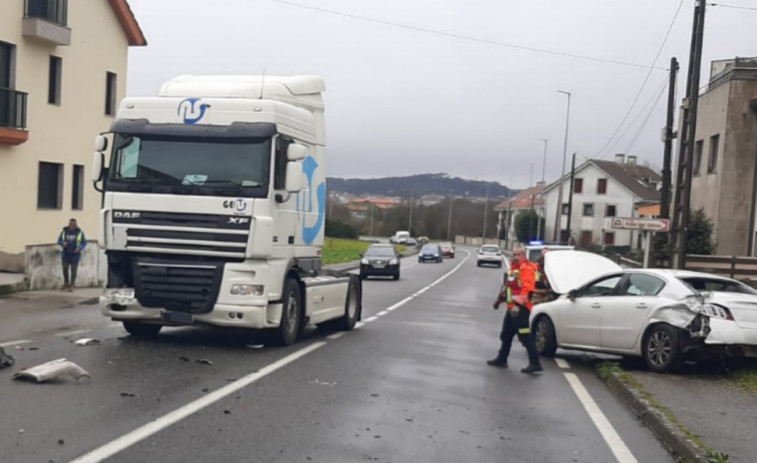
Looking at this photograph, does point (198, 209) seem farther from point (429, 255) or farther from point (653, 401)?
point (429, 255)

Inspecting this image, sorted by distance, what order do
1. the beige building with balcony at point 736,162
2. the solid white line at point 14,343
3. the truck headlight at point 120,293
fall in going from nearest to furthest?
the solid white line at point 14,343, the truck headlight at point 120,293, the beige building with balcony at point 736,162

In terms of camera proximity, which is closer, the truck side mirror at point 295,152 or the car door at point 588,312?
the truck side mirror at point 295,152

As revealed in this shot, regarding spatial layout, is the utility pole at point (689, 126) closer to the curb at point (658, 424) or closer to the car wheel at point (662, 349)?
the car wheel at point (662, 349)

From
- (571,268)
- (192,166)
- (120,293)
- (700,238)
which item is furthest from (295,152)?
(700,238)


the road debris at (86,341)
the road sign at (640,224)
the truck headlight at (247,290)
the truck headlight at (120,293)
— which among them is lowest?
the road debris at (86,341)

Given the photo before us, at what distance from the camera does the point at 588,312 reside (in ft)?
41.9

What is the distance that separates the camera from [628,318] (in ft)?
39.4

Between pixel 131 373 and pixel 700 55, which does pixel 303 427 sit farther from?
pixel 700 55

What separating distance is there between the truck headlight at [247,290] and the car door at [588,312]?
4.63 meters

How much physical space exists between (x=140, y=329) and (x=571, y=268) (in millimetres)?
8330

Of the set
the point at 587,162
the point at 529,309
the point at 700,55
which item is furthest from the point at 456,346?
the point at 587,162

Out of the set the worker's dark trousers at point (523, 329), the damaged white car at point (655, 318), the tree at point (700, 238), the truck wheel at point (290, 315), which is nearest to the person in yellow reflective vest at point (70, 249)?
the truck wheel at point (290, 315)

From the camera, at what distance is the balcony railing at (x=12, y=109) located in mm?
24094

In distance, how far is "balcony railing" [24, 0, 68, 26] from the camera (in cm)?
2547
